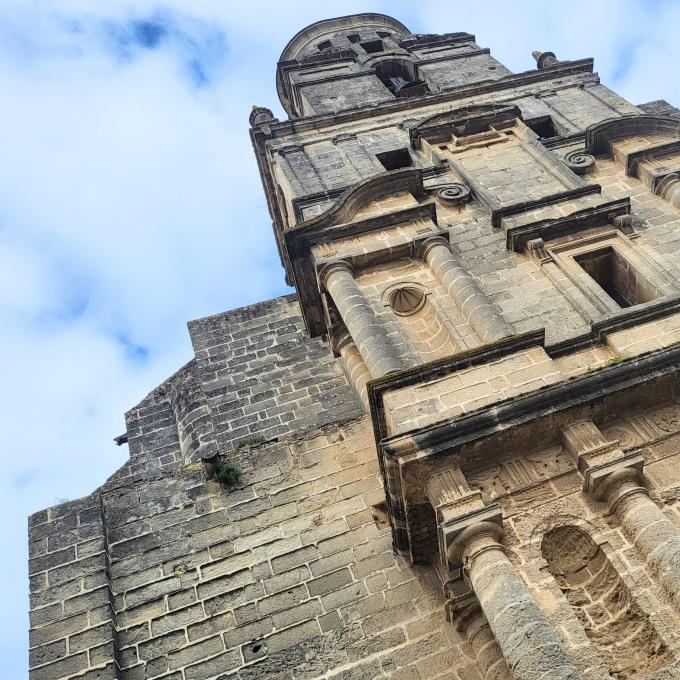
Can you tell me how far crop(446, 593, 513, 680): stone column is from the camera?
7.11 metres

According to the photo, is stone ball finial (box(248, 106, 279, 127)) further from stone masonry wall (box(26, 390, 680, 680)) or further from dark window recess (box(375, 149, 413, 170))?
stone masonry wall (box(26, 390, 680, 680))

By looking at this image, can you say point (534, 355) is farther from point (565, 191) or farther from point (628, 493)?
point (565, 191)

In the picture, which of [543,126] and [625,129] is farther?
[543,126]

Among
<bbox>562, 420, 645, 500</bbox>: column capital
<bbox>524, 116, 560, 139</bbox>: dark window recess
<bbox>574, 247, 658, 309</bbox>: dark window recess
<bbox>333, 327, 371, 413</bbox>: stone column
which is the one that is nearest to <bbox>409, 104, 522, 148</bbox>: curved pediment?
<bbox>524, 116, 560, 139</bbox>: dark window recess

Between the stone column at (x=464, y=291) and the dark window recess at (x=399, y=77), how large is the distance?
1158 centimetres

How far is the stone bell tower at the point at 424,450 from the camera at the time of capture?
668 cm

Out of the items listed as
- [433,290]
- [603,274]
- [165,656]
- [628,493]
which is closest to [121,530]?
[165,656]

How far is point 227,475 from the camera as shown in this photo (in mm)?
10117

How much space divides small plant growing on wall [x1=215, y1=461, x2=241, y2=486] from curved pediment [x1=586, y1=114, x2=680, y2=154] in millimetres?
9332

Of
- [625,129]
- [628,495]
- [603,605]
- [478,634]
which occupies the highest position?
[625,129]

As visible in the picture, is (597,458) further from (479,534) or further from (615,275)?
(615,275)

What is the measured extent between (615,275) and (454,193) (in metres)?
3.30

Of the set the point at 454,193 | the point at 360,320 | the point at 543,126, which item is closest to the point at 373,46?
the point at 543,126

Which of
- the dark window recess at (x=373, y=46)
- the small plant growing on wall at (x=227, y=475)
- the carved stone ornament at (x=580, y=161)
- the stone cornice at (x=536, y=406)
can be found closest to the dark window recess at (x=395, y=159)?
the carved stone ornament at (x=580, y=161)
